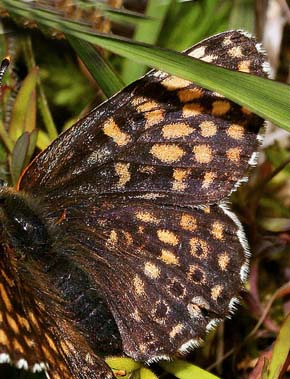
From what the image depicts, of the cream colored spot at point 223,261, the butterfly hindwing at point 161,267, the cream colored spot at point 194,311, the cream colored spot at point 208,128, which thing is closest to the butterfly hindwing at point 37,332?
the butterfly hindwing at point 161,267

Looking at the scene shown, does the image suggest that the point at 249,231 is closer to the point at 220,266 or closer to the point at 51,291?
the point at 220,266

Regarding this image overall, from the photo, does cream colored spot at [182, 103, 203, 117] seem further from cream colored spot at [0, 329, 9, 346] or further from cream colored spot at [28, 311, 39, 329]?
cream colored spot at [0, 329, 9, 346]

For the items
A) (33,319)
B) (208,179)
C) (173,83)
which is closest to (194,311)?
(208,179)

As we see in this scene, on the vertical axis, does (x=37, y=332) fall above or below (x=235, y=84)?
below

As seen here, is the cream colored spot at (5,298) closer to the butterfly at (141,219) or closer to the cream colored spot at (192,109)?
the butterfly at (141,219)

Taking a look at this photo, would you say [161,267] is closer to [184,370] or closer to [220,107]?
[184,370]

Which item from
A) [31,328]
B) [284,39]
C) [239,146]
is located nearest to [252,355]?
[239,146]
